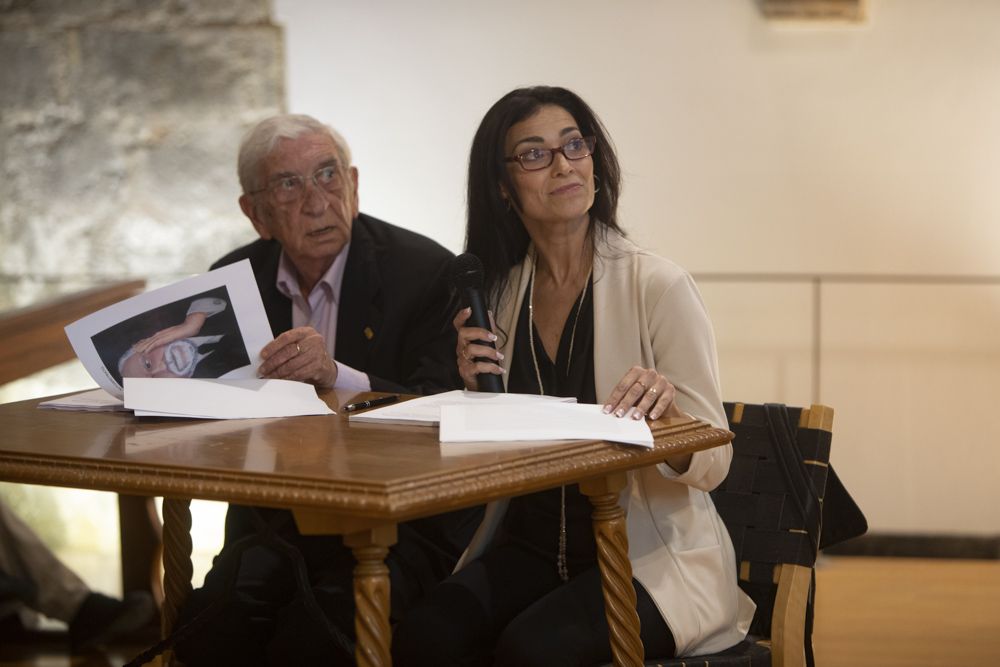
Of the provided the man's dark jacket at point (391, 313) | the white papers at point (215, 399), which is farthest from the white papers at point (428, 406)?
the man's dark jacket at point (391, 313)

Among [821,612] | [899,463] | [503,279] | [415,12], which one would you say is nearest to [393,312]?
[503,279]

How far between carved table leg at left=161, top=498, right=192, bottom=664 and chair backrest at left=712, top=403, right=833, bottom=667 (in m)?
1.05

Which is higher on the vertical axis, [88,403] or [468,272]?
[468,272]

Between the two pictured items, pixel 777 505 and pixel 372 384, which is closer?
pixel 777 505

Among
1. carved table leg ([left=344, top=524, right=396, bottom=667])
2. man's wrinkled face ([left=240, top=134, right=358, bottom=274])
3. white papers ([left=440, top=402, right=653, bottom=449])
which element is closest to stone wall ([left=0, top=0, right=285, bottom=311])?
man's wrinkled face ([left=240, top=134, right=358, bottom=274])

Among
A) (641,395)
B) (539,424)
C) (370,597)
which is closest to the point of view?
(370,597)

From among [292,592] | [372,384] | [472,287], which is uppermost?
[472,287]

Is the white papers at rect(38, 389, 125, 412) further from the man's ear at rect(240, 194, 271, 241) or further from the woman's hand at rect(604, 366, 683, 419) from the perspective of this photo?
the woman's hand at rect(604, 366, 683, 419)

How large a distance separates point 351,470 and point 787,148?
3.45 metres

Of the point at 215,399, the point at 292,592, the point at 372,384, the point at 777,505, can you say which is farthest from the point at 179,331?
the point at 777,505

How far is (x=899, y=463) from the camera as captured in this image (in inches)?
183

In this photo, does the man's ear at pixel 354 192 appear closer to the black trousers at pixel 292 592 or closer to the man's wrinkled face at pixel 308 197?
the man's wrinkled face at pixel 308 197

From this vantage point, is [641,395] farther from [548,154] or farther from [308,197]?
[308,197]

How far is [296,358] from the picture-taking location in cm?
238
